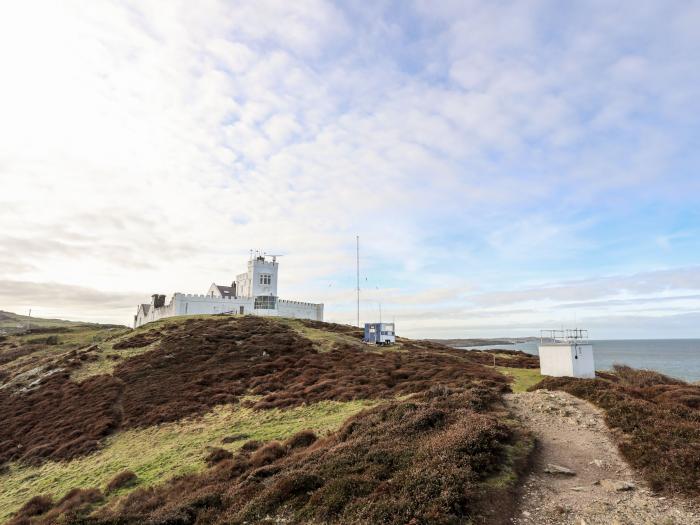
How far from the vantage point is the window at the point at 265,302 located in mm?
74625

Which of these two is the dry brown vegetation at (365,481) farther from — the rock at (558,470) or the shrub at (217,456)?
the rock at (558,470)

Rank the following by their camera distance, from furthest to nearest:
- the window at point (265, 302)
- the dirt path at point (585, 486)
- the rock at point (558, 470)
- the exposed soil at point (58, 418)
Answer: the window at point (265, 302) < the exposed soil at point (58, 418) < the rock at point (558, 470) < the dirt path at point (585, 486)

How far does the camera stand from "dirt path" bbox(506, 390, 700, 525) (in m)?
8.97

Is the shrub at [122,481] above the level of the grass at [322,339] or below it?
below

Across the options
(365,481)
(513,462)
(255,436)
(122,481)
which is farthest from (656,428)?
(122,481)

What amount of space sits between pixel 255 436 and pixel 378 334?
31.1 metres

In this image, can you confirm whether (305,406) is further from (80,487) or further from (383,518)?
(383,518)

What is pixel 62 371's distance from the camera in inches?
1502

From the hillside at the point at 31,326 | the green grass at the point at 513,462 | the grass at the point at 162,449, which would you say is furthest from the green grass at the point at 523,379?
the hillside at the point at 31,326

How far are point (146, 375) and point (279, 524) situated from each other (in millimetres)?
30038

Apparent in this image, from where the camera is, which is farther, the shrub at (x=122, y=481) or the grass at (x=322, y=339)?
the grass at (x=322, y=339)

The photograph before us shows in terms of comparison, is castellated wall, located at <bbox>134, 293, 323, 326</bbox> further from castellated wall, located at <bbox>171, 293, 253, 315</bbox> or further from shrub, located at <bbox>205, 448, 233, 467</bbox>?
shrub, located at <bbox>205, 448, 233, 467</bbox>

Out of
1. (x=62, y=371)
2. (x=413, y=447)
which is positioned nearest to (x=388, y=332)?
(x=62, y=371)

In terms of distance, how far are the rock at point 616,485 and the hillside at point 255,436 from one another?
7.13ft
